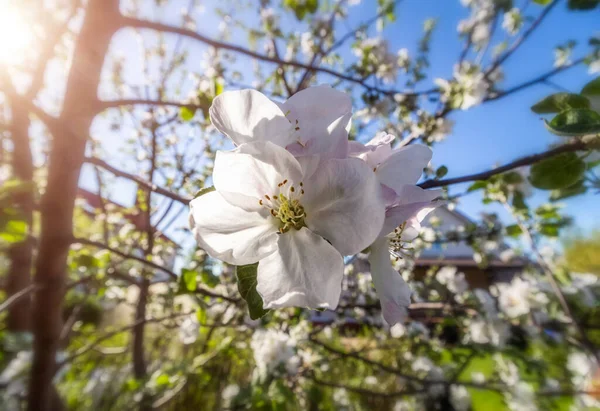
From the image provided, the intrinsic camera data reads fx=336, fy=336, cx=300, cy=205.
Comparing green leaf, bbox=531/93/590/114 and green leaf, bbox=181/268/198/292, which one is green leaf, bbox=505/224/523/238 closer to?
green leaf, bbox=531/93/590/114

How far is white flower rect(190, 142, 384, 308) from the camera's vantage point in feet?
1.32

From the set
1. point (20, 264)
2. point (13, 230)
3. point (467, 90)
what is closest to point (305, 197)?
point (13, 230)

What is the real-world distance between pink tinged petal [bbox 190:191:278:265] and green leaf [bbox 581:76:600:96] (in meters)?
0.60

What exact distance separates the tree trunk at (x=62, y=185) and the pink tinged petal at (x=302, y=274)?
0.97 meters

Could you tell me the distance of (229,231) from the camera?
461mm

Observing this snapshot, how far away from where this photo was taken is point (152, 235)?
1.84 m

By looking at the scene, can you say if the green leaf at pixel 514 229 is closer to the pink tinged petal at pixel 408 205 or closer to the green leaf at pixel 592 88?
the green leaf at pixel 592 88

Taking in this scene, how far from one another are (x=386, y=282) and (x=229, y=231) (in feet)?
0.74

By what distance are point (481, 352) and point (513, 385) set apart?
71 centimetres

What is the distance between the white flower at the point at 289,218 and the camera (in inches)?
15.9

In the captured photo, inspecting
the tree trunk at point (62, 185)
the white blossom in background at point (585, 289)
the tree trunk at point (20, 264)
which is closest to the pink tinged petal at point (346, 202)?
the tree trunk at point (62, 185)

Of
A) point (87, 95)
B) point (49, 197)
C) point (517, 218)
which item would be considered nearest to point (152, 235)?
point (49, 197)

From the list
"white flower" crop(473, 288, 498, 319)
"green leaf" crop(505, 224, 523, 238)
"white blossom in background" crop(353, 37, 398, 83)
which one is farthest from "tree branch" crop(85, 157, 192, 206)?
"white flower" crop(473, 288, 498, 319)

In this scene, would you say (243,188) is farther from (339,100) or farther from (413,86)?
(413,86)
